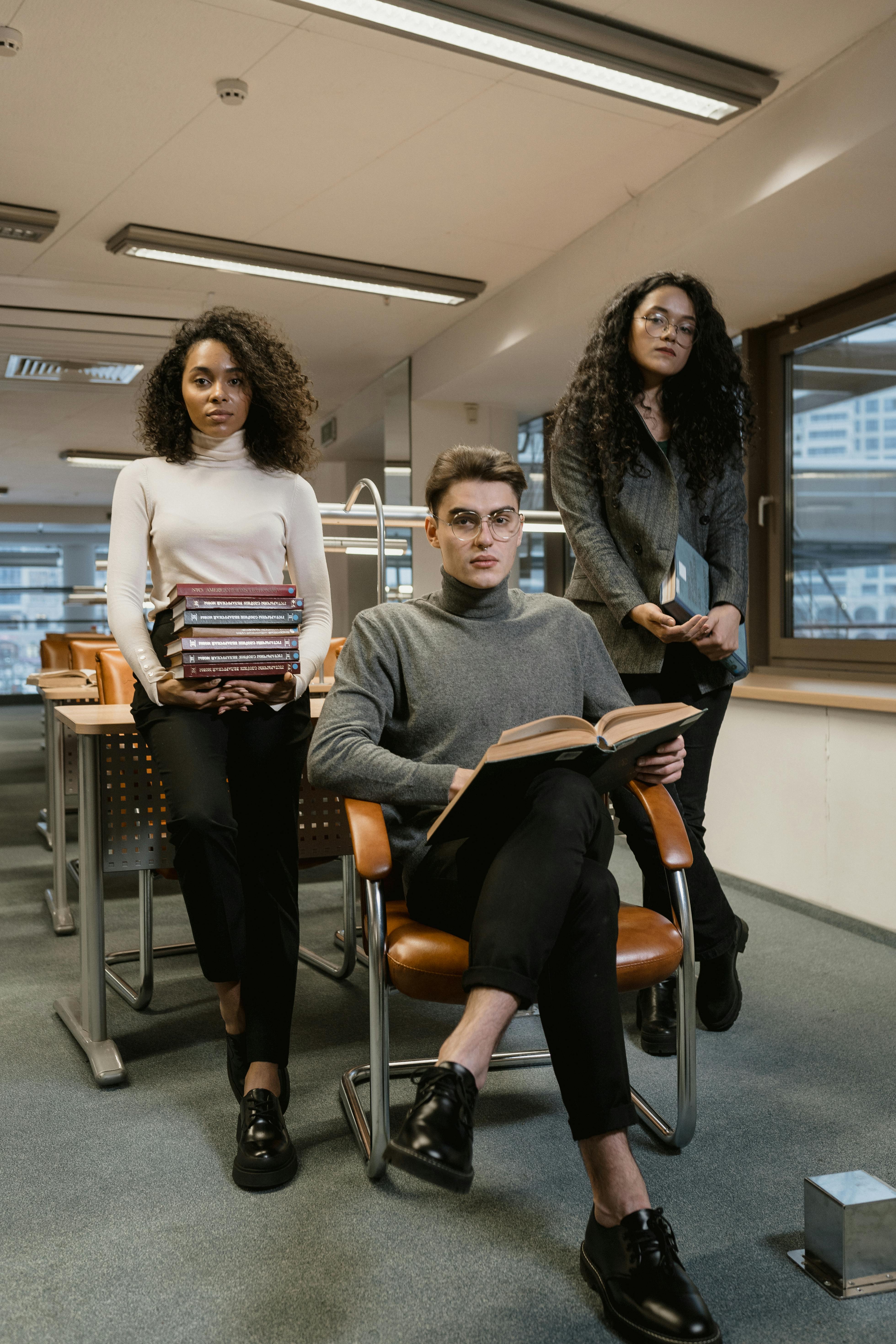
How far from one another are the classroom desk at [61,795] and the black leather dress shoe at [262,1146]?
1.47 m

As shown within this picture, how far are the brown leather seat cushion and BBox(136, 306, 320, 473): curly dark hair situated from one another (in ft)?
3.28

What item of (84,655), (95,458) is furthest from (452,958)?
(95,458)

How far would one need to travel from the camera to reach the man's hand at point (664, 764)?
65.8 inches

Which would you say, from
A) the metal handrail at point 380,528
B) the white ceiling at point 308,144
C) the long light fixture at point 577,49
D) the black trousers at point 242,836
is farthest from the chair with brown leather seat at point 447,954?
the white ceiling at point 308,144

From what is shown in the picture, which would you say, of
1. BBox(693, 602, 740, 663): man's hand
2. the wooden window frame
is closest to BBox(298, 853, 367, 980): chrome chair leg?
BBox(693, 602, 740, 663): man's hand

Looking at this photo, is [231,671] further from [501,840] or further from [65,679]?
[65,679]

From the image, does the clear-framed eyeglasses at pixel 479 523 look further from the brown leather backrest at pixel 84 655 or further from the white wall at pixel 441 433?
the white wall at pixel 441 433

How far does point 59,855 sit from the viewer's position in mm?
3131

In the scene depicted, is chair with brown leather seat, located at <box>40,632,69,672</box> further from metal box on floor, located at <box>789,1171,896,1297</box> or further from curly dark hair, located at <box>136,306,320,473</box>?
metal box on floor, located at <box>789,1171,896,1297</box>

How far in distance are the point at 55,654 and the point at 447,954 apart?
5669 millimetres

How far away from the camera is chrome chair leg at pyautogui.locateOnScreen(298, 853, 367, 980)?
2.69m

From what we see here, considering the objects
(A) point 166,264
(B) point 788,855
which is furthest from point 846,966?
(A) point 166,264

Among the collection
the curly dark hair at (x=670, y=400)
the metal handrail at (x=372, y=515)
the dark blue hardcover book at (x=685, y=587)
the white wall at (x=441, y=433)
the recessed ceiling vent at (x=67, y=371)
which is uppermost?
the recessed ceiling vent at (x=67, y=371)

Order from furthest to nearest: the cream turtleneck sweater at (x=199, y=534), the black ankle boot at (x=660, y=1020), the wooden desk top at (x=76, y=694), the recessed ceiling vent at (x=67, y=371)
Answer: the recessed ceiling vent at (x=67, y=371) → the wooden desk top at (x=76, y=694) → the black ankle boot at (x=660, y=1020) → the cream turtleneck sweater at (x=199, y=534)
